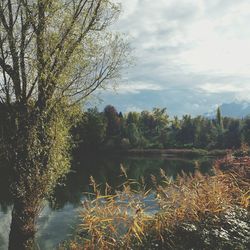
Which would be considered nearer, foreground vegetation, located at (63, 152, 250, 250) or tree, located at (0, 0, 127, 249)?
foreground vegetation, located at (63, 152, 250, 250)

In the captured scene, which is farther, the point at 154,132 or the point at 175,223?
the point at 154,132

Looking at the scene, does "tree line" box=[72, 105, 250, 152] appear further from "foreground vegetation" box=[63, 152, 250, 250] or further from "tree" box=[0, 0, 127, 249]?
"foreground vegetation" box=[63, 152, 250, 250]

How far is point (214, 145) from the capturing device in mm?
85750

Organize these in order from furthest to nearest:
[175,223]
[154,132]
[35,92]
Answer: [154,132] → [35,92] → [175,223]

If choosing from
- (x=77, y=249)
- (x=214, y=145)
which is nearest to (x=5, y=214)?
(x=77, y=249)

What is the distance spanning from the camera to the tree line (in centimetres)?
8175

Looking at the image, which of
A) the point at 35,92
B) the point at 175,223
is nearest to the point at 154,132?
the point at 35,92

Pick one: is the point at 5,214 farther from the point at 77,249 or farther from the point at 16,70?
the point at 77,249

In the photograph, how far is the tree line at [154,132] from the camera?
268 feet

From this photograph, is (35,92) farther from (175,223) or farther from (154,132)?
(154,132)

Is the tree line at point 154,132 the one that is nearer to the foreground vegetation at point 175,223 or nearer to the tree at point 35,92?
the tree at point 35,92

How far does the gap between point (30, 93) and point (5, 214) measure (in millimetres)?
17322

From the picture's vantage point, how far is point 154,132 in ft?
348

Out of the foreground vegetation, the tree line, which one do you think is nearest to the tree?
the foreground vegetation
